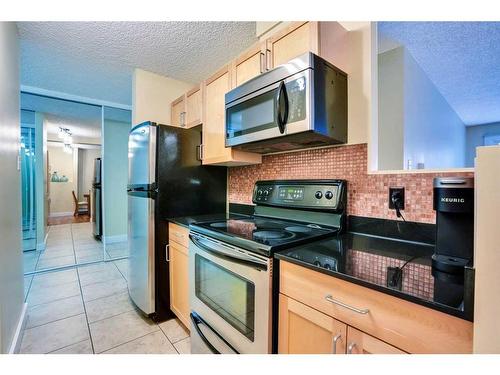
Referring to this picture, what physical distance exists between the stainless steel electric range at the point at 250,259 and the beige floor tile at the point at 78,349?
0.73 metres

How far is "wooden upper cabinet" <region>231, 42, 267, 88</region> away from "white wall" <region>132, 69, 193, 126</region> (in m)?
1.20

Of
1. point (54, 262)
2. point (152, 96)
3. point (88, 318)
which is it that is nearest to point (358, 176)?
point (152, 96)

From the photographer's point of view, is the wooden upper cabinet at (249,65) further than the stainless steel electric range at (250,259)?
Yes

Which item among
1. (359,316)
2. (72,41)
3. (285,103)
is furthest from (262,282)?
(72,41)

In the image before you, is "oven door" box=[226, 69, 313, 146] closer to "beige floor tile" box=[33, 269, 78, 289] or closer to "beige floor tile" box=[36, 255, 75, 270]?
"beige floor tile" box=[33, 269, 78, 289]

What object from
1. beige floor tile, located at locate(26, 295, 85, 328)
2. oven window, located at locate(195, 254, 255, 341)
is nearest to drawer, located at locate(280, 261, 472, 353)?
oven window, located at locate(195, 254, 255, 341)

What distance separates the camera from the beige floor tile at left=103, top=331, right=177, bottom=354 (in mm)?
1568

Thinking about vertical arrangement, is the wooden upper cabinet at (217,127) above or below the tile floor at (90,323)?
above

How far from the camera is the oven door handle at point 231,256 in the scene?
1.03 m

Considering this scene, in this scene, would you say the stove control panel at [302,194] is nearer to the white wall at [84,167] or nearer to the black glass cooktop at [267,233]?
the black glass cooktop at [267,233]

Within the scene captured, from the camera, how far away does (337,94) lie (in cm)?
131

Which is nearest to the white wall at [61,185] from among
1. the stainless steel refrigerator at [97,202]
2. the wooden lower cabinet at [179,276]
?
the stainless steel refrigerator at [97,202]

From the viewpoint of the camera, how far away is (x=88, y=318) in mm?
1956
